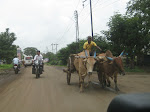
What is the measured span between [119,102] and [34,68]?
11668mm

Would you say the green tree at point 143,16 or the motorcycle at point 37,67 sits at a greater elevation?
the green tree at point 143,16

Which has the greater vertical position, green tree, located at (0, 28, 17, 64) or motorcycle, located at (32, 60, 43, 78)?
green tree, located at (0, 28, 17, 64)

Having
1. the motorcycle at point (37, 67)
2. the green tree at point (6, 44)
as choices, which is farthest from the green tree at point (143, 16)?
the green tree at point (6, 44)

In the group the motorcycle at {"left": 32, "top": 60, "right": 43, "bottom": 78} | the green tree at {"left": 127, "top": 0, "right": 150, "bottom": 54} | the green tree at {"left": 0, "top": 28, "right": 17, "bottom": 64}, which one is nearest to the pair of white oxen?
the motorcycle at {"left": 32, "top": 60, "right": 43, "bottom": 78}

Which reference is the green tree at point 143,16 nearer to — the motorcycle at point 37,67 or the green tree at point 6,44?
the motorcycle at point 37,67

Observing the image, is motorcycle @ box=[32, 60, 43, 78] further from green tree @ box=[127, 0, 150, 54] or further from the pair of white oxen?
green tree @ box=[127, 0, 150, 54]

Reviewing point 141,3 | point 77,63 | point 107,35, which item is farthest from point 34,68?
point 141,3

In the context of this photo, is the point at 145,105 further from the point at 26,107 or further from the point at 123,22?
the point at 123,22

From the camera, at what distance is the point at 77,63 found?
8.41 metres

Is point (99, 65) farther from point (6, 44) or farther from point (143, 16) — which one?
point (6, 44)

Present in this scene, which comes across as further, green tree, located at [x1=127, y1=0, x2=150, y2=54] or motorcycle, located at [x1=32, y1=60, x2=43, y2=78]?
green tree, located at [x1=127, y1=0, x2=150, y2=54]

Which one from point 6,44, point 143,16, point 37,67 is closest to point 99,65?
point 37,67

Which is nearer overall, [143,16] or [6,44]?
[143,16]

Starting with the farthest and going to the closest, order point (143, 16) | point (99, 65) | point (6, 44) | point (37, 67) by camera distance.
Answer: point (6, 44) < point (143, 16) < point (37, 67) < point (99, 65)
